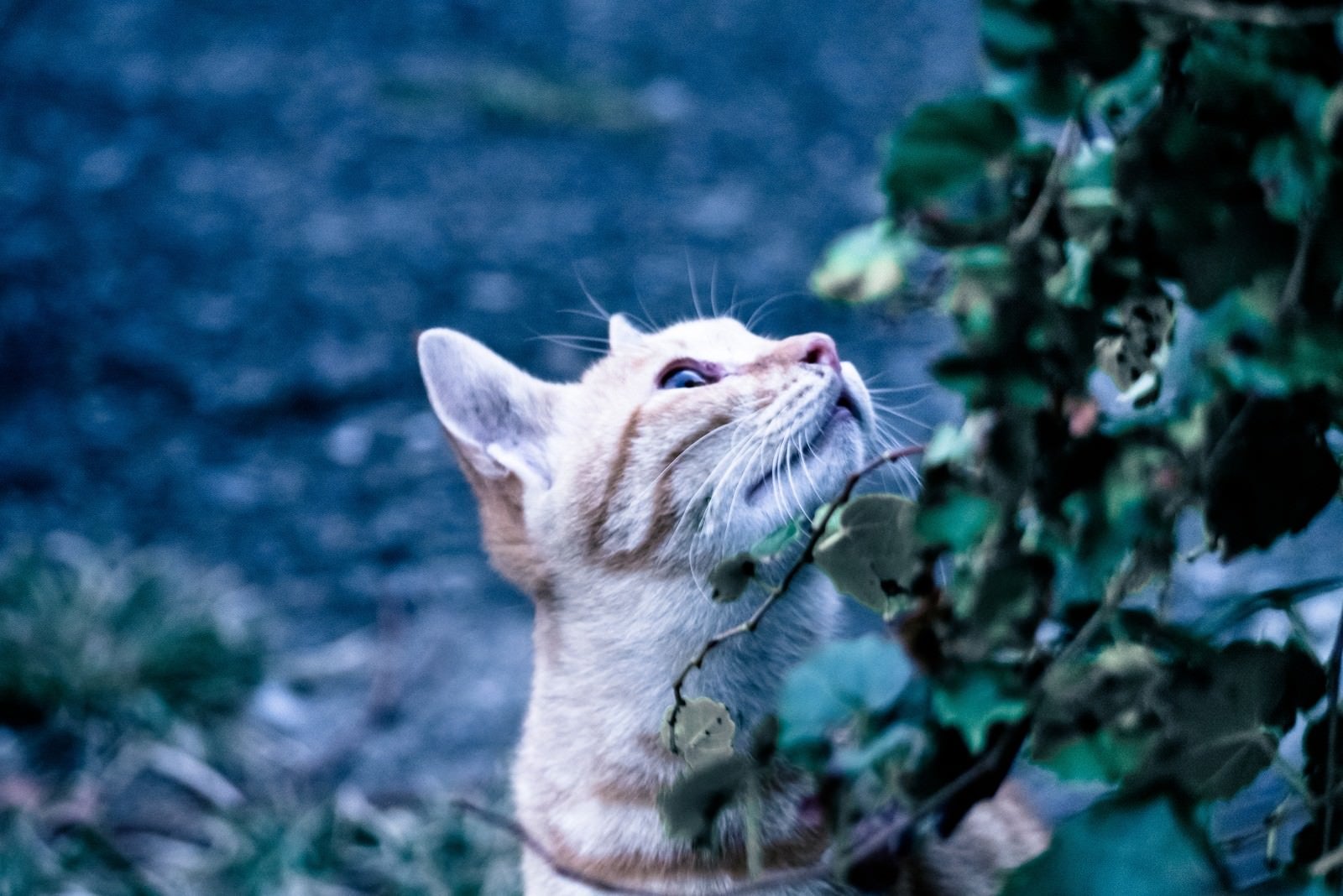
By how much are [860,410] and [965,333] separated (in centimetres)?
91

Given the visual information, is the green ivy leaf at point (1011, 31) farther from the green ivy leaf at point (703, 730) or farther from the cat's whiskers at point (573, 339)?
the cat's whiskers at point (573, 339)

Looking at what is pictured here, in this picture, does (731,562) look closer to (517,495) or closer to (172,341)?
(517,495)

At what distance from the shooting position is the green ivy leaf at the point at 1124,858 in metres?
0.84

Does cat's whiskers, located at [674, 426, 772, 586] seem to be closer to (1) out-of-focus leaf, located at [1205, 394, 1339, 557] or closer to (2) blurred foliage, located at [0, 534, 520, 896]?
(1) out-of-focus leaf, located at [1205, 394, 1339, 557]

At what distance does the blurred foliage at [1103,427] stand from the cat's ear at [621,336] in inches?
47.0

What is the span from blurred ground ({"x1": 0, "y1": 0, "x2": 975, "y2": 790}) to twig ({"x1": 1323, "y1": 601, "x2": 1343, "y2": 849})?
2848mm

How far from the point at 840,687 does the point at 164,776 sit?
3.06 meters

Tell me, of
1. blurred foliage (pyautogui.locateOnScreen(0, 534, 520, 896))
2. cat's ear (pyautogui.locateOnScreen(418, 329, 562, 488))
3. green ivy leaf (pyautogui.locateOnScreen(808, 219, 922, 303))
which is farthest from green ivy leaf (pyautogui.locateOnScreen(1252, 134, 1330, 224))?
blurred foliage (pyautogui.locateOnScreen(0, 534, 520, 896))

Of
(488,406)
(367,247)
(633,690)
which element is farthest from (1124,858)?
(367,247)

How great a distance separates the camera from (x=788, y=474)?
1.67 meters

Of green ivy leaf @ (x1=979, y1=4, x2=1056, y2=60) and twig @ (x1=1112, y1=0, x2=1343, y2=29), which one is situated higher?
twig @ (x1=1112, y1=0, x2=1343, y2=29)

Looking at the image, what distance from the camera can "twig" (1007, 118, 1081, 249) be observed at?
0.86 meters

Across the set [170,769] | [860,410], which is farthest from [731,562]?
[170,769]

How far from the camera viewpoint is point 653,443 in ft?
6.22
